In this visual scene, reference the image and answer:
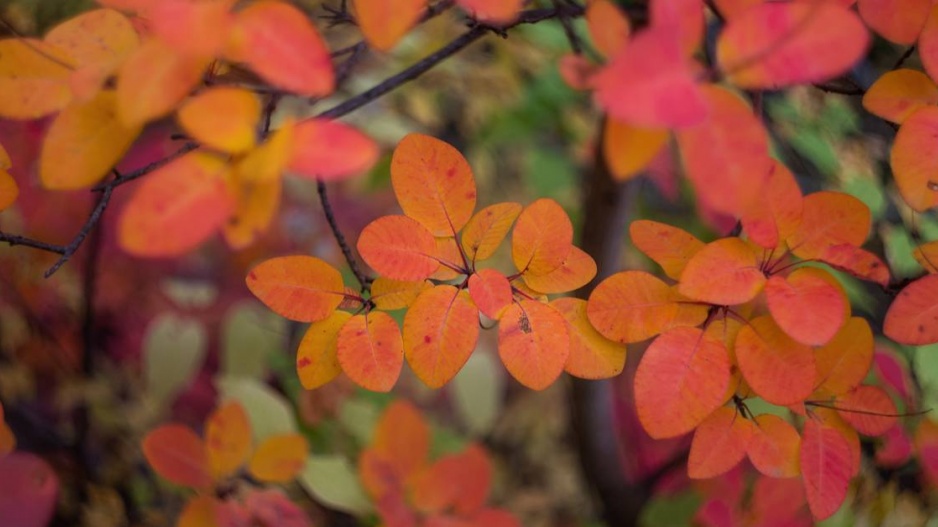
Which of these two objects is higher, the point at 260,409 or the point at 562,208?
the point at 562,208

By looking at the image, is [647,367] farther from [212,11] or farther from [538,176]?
[538,176]

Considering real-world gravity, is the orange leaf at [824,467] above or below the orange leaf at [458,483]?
above

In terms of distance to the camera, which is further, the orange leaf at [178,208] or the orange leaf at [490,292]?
the orange leaf at [490,292]

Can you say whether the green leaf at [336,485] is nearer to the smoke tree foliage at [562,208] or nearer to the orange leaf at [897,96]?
the smoke tree foliage at [562,208]

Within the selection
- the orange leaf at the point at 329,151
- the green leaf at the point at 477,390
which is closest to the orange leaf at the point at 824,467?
the orange leaf at the point at 329,151

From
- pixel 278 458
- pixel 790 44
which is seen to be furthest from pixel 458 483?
pixel 790 44

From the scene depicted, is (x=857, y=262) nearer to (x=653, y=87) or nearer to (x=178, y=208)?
(x=653, y=87)
